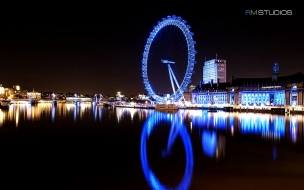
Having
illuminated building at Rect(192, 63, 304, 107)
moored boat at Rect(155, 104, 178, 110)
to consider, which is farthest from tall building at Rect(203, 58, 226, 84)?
moored boat at Rect(155, 104, 178, 110)

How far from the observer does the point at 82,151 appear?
12.8m

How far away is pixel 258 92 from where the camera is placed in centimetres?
6450

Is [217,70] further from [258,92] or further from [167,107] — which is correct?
[167,107]

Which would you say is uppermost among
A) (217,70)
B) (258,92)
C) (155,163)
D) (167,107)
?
(217,70)

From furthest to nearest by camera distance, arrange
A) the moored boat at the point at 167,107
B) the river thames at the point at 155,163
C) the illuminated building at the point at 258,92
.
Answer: the illuminated building at the point at 258,92, the moored boat at the point at 167,107, the river thames at the point at 155,163

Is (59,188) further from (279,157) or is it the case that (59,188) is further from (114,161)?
(279,157)

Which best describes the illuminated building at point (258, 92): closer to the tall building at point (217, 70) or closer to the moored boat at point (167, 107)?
the tall building at point (217, 70)

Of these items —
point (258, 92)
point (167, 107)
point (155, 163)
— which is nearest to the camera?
point (155, 163)

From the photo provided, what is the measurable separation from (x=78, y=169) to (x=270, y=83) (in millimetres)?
63796

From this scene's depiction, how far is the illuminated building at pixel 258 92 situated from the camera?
53875mm

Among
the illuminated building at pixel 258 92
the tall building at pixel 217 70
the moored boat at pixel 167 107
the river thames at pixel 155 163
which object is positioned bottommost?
the river thames at pixel 155 163

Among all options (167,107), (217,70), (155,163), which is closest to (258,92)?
(167,107)

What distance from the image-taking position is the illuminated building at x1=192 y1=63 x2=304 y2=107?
5388 centimetres

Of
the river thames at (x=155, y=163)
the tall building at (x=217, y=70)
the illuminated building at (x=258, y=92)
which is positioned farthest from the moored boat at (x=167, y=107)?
the tall building at (x=217, y=70)
